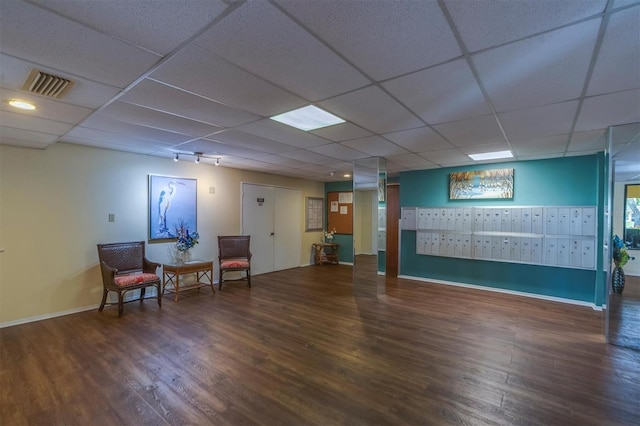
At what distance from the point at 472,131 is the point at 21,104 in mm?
4391

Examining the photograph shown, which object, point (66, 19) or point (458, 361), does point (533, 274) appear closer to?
point (458, 361)

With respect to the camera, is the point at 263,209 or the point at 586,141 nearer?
the point at 586,141

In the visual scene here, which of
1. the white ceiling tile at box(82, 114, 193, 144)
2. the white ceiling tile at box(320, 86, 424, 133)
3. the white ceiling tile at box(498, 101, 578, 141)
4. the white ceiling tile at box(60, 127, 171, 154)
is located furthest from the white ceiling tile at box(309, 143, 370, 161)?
the white ceiling tile at box(60, 127, 171, 154)

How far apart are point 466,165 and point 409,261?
2320 mm

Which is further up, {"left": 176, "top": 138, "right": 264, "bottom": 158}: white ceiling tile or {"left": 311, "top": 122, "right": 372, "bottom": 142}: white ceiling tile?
{"left": 311, "top": 122, "right": 372, "bottom": 142}: white ceiling tile

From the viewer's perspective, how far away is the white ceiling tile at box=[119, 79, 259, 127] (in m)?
2.29

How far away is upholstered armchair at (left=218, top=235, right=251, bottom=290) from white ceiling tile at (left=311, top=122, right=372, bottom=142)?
3172 mm

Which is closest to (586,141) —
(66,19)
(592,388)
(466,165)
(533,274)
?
(466,165)

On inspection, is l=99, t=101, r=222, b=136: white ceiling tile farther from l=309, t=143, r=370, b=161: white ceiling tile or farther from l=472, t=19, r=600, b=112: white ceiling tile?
l=472, t=19, r=600, b=112: white ceiling tile

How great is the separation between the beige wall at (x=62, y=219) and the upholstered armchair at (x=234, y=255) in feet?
3.20

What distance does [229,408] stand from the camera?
2076 mm

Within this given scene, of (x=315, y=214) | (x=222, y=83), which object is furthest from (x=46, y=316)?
(x=315, y=214)

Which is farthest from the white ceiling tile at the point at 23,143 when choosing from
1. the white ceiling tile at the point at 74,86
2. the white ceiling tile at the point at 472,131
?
the white ceiling tile at the point at 472,131

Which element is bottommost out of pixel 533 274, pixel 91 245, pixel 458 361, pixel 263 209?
pixel 458 361
